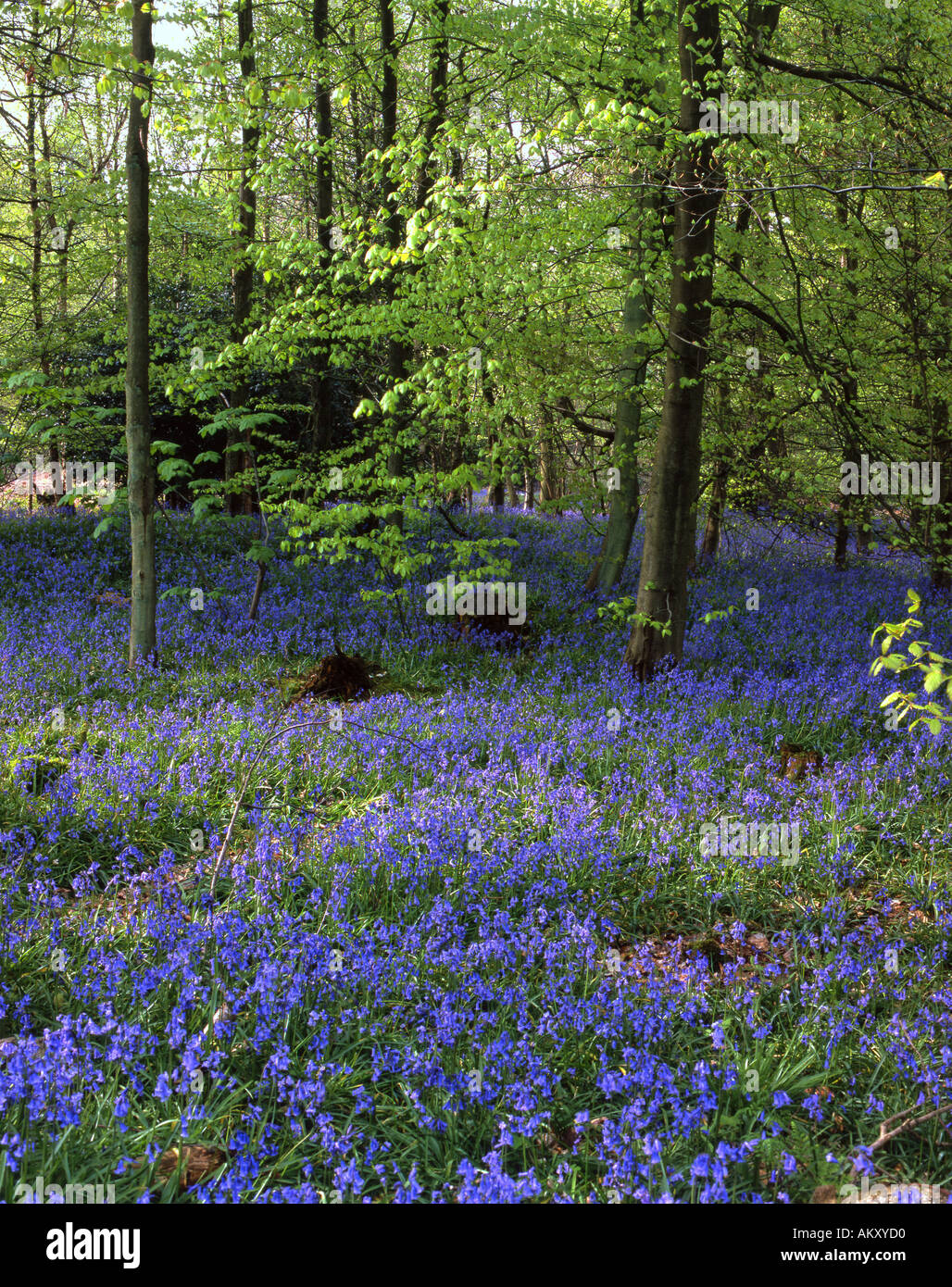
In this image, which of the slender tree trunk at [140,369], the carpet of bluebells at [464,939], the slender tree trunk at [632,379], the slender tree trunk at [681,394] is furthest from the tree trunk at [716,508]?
the slender tree trunk at [140,369]

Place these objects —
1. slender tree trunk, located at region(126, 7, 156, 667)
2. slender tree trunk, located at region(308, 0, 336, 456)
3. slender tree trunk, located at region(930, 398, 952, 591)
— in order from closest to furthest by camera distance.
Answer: slender tree trunk, located at region(126, 7, 156, 667), slender tree trunk, located at region(930, 398, 952, 591), slender tree trunk, located at region(308, 0, 336, 456)

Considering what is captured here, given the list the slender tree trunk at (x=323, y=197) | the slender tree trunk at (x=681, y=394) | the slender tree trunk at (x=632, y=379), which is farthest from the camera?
the slender tree trunk at (x=323, y=197)

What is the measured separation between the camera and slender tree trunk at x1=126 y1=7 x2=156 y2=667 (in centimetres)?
715

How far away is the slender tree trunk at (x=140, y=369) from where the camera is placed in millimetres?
7148

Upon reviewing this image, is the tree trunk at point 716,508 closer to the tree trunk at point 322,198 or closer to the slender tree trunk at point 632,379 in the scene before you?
the slender tree trunk at point 632,379

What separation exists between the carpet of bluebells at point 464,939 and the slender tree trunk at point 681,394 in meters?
0.57

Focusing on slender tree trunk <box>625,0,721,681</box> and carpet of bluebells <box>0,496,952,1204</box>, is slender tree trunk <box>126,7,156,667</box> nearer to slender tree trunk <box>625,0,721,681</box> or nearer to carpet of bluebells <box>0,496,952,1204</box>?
carpet of bluebells <box>0,496,952,1204</box>

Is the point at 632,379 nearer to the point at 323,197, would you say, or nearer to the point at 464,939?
the point at 323,197

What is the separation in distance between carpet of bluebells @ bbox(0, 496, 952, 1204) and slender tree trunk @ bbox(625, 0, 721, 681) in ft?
1.86

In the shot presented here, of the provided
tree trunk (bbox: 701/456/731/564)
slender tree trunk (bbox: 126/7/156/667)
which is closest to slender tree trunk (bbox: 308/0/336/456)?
slender tree trunk (bbox: 126/7/156/667)

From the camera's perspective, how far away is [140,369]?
764 cm

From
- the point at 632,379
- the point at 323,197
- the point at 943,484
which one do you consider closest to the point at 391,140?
the point at 323,197
